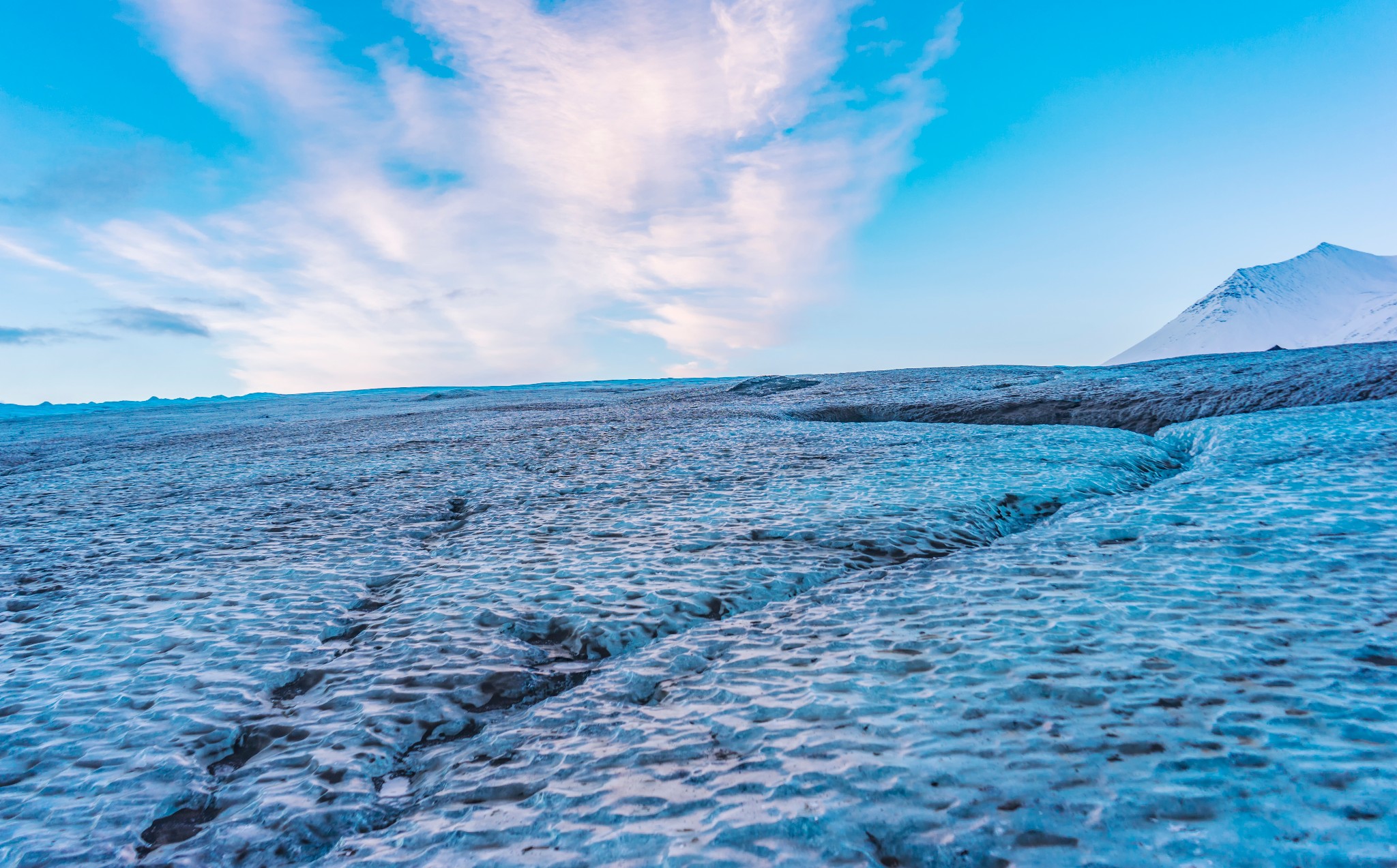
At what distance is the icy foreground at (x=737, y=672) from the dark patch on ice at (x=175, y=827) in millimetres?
17

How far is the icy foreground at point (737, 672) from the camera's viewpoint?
370cm

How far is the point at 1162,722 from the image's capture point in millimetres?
4266

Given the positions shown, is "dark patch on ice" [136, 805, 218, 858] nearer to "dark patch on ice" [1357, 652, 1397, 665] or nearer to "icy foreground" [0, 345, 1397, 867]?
"icy foreground" [0, 345, 1397, 867]

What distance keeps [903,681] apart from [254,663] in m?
5.87

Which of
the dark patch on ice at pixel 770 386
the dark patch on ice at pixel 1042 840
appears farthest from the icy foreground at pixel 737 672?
the dark patch on ice at pixel 770 386

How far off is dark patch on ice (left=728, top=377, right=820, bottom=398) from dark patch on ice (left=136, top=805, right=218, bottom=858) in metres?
32.9

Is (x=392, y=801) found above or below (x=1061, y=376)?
below

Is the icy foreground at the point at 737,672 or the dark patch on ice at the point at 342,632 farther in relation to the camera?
the dark patch on ice at the point at 342,632

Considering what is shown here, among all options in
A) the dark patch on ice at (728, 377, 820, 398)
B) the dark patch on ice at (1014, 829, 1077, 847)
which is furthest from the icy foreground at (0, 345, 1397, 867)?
the dark patch on ice at (728, 377, 820, 398)

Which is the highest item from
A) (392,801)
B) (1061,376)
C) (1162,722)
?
(1061,376)

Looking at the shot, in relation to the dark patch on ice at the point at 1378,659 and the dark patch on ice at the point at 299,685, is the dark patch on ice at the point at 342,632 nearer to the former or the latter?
the dark patch on ice at the point at 299,685

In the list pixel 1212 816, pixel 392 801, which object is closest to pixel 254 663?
pixel 392 801

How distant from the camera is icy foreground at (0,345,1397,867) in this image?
3695 mm

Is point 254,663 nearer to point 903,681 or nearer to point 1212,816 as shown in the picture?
A: point 903,681
